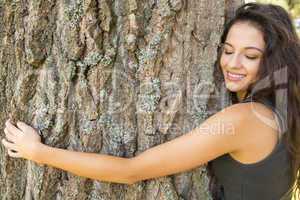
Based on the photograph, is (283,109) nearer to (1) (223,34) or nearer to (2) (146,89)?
(1) (223,34)

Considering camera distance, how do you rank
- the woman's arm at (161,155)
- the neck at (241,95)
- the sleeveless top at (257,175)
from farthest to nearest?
1. the neck at (241,95)
2. the sleeveless top at (257,175)
3. the woman's arm at (161,155)

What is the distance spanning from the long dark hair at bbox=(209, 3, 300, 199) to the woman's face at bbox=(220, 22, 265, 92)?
0.02 metres

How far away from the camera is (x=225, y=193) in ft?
6.61

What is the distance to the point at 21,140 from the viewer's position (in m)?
1.80

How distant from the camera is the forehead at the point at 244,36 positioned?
1.87 metres

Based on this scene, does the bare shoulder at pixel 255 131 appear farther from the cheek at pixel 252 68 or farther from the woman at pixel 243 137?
the cheek at pixel 252 68

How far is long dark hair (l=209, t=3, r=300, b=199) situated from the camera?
1876 millimetres

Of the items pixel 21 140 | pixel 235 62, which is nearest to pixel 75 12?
pixel 21 140

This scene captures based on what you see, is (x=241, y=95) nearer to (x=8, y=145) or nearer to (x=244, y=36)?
(x=244, y=36)

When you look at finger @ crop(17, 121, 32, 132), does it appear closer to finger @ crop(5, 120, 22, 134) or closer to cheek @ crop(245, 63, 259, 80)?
finger @ crop(5, 120, 22, 134)

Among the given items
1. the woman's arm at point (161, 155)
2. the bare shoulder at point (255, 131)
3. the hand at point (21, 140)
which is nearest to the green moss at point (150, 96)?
the woman's arm at point (161, 155)

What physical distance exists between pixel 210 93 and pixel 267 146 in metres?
0.30

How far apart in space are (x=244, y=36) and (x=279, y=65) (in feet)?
0.58

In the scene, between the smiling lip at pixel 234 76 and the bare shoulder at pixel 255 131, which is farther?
the smiling lip at pixel 234 76
